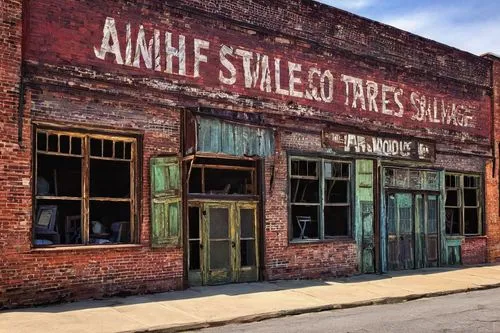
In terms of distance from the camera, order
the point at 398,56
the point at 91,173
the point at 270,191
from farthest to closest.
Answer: the point at 398,56
the point at 270,191
the point at 91,173

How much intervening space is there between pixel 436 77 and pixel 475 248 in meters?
6.07

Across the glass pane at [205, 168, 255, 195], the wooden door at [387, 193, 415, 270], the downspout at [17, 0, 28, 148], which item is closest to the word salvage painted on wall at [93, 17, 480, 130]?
the downspout at [17, 0, 28, 148]

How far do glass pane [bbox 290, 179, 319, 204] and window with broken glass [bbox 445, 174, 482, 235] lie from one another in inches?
244

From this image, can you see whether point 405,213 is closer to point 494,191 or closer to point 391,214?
point 391,214

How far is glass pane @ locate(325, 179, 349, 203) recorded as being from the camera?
1595 cm

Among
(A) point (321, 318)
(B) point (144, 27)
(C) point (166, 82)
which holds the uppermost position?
(B) point (144, 27)

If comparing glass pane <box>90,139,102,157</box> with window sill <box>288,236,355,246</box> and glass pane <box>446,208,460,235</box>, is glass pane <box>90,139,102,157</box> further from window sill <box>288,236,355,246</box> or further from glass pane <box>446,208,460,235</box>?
glass pane <box>446,208,460,235</box>

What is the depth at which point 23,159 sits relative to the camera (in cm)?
1060

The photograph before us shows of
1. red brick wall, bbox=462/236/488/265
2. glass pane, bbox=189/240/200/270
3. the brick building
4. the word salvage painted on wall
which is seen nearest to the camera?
the brick building

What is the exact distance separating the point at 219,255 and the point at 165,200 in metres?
2.07

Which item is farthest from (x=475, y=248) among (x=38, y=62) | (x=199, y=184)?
(x=38, y=62)

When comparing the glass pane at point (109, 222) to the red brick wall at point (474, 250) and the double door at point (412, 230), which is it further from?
the red brick wall at point (474, 250)

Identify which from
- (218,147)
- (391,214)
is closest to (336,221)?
(391,214)

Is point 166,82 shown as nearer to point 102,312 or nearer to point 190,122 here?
point 190,122
